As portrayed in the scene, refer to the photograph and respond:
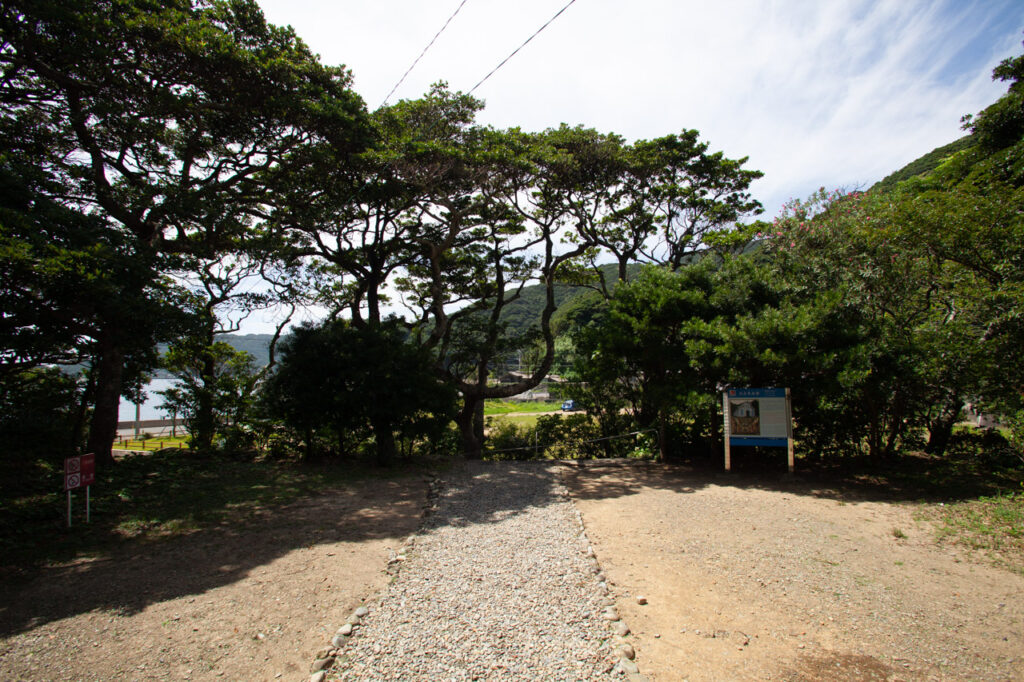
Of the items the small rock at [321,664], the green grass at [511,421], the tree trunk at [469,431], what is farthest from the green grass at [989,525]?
the tree trunk at [469,431]

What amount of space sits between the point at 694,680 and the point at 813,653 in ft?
3.06

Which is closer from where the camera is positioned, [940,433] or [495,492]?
[495,492]

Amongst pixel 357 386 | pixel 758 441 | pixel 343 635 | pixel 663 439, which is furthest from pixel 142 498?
pixel 758 441

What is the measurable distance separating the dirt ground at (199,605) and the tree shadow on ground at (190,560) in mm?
14

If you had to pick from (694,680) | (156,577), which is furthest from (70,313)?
(694,680)

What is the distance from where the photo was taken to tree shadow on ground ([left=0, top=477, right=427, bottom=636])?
11.8 ft

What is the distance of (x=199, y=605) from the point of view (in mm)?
3594

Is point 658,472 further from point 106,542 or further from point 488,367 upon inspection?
point 106,542

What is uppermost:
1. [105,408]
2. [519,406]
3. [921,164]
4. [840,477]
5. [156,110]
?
[921,164]

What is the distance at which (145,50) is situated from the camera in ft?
24.4

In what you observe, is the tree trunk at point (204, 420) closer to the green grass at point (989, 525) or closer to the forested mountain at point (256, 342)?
the forested mountain at point (256, 342)

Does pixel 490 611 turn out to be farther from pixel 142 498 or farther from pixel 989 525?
pixel 142 498

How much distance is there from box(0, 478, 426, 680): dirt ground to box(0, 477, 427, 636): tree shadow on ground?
14mm

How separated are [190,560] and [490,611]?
124 inches
